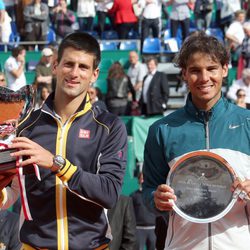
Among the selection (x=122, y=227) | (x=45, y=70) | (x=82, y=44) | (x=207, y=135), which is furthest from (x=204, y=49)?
(x=45, y=70)

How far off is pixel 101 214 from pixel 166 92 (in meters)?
9.72

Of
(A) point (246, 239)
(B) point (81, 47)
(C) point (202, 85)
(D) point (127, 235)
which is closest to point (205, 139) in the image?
(C) point (202, 85)

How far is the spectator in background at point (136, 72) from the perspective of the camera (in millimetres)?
14117

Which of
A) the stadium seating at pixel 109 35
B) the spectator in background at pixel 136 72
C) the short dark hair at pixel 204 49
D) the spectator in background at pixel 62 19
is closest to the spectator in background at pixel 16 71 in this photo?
the spectator in background at pixel 136 72

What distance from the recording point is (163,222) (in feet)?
13.5

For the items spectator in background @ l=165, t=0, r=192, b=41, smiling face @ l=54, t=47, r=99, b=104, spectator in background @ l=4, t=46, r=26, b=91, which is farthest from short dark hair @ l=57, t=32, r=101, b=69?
spectator in background @ l=165, t=0, r=192, b=41

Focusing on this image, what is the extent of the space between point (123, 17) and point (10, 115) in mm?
14235

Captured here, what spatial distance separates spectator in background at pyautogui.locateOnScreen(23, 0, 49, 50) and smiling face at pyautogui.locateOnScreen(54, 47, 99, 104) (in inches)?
533

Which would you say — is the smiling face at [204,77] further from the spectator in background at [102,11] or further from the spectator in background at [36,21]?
the spectator in background at [102,11]

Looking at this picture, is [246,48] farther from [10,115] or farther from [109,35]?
[10,115]

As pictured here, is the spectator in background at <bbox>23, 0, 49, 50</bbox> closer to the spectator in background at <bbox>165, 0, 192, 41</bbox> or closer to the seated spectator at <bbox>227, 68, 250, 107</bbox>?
the spectator in background at <bbox>165, 0, 192, 41</bbox>

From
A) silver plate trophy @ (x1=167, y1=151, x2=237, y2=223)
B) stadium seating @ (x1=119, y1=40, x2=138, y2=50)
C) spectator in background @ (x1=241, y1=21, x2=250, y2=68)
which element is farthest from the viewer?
stadium seating @ (x1=119, y1=40, x2=138, y2=50)

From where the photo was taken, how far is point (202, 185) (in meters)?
3.24

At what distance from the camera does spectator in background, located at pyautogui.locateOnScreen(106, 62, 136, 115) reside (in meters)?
13.3
